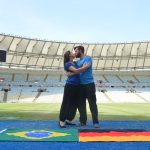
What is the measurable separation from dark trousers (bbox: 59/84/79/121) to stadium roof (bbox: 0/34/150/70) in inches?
1925

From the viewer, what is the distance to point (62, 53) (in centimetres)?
6184

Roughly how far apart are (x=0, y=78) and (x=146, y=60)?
2503cm

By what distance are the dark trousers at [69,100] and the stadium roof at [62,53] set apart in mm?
48897

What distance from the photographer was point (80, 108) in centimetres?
883

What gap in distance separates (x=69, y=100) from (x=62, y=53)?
5333 cm

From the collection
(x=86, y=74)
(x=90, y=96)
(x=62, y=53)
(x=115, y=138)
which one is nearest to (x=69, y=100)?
(x=90, y=96)

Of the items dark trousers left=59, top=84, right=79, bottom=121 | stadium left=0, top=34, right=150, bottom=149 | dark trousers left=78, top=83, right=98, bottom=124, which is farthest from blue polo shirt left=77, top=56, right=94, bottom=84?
stadium left=0, top=34, right=150, bottom=149

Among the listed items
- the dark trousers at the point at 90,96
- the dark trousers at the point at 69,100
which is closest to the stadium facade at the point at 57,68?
the dark trousers at the point at 69,100

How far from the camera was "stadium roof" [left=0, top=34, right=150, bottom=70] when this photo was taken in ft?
191

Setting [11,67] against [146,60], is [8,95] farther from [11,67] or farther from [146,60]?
[146,60]

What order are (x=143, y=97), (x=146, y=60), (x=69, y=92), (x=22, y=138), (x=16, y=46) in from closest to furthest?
(x=22, y=138) < (x=69, y=92) < (x=143, y=97) < (x=16, y=46) < (x=146, y=60)

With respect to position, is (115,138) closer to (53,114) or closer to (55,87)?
(53,114)

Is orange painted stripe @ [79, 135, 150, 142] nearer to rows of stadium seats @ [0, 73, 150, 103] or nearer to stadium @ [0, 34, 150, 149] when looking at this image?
rows of stadium seats @ [0, 73, 150, 103]

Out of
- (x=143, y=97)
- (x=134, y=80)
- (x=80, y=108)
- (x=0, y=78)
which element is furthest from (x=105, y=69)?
(x=80, y=108)
